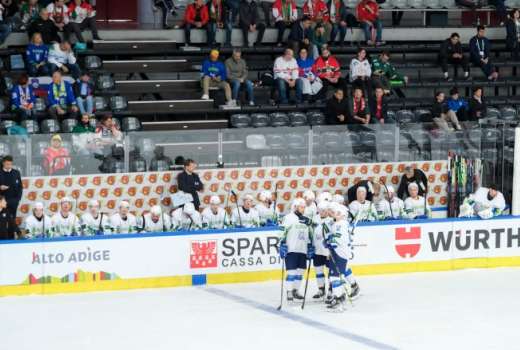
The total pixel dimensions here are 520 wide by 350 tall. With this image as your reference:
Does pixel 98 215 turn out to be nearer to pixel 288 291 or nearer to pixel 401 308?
pixel 288 291

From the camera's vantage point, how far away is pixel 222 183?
2181 cm

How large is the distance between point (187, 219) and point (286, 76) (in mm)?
6403

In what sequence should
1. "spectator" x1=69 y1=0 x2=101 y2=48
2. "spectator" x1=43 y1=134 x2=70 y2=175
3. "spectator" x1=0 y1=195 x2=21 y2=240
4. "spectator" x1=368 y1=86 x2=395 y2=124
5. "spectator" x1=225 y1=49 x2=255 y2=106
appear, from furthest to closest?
1. "spectator" x1=225 y1=49 x2=255 y2=106
2. "spectator" x1=69 y1=0 x2=101 y2=48
3. "spectator" x1=368 y1=86 x2=395 y2=124
4. "spectator" x1=43 y1=134 x2=70 y2=175
5. "spectator" x1=0 y1=195 x2=21 y2=240

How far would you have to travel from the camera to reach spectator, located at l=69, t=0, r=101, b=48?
2509cm

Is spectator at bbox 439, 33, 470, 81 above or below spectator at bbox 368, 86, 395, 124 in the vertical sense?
above

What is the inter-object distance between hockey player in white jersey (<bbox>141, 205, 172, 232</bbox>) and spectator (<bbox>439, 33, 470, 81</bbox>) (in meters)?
9.76

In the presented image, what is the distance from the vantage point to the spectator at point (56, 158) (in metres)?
20.7

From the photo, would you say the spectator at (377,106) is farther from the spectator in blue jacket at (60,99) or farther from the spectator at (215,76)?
the spectator in blue jacket at (60,99)

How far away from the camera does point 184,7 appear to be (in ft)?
91.0

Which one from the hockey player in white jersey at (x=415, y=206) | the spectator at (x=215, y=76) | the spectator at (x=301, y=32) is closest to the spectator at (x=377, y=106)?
the spectator at (x=301, y=32)

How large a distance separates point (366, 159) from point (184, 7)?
694 cm

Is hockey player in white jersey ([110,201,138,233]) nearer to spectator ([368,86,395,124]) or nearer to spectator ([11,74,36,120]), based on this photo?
spectator ([11,74,36,120])

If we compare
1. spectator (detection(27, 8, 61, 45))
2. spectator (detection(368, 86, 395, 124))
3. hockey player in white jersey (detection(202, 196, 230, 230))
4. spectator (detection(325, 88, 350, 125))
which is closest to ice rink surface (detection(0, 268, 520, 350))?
hockey player in white jersey (detection(202, 196, 230, 230))

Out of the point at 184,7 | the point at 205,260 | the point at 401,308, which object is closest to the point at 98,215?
the point at 205,260
